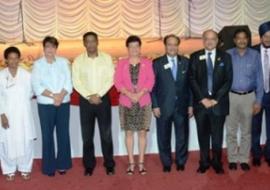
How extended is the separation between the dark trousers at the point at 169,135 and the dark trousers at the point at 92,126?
0.50m

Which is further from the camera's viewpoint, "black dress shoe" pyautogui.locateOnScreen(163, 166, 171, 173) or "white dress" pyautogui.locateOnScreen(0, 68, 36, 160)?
"black dress shoe" pyautogui.locateOnScreen(163, 166, 171, 173)

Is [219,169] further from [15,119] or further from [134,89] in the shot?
[15,119]

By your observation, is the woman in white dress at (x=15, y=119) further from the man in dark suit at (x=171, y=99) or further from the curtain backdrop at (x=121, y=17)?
the curtain backdrop at (x=121, y=17)

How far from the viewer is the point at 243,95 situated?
4.78 meters

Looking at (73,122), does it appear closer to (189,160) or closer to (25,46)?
(189,160)

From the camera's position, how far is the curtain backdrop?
1365 cm

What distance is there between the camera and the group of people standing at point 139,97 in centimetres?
468

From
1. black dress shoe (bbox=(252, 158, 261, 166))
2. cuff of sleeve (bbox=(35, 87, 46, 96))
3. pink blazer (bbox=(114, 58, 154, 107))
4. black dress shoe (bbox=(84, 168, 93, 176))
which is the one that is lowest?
black dress shoe (bbox=(84, 168, 93, 176))

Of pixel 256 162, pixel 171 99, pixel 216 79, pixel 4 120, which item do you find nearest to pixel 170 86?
pixel 171 99

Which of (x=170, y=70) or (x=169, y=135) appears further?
(x=169, y=135)

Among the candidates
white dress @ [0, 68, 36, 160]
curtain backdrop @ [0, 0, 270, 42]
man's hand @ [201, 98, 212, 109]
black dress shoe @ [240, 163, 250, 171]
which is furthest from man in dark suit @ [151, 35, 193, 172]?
curtain backdrop @ [0, 0, 270, 42]

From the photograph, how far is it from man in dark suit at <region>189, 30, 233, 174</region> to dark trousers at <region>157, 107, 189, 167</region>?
0.51 feet

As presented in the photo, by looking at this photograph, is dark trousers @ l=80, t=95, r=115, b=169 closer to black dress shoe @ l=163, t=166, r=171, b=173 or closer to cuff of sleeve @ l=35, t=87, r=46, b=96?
cuff of sleeve @ l=35, t=87, r=46, b=96

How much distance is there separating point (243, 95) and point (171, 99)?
70cm
